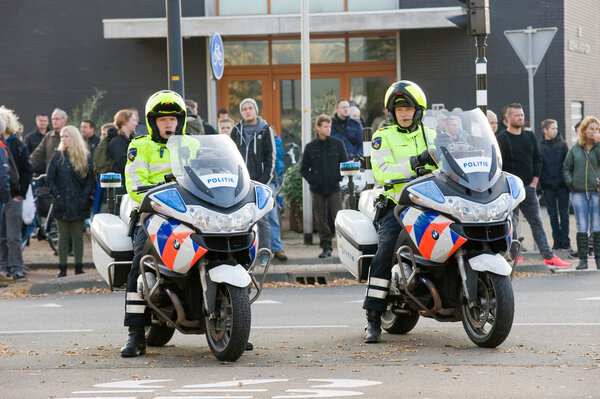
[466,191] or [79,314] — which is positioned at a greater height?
[466,191]

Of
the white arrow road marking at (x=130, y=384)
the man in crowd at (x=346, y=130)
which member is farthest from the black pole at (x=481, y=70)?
the white arrow road marking at (x=130, y=384)

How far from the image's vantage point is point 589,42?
25.3 meters

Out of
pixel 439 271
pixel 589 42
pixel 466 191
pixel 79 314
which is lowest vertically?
pixel 79 314

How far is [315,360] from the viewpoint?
7562 mm

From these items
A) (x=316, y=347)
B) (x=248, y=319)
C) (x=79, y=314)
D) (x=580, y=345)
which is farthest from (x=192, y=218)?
(x=79, y=314)

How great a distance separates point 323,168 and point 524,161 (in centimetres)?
284

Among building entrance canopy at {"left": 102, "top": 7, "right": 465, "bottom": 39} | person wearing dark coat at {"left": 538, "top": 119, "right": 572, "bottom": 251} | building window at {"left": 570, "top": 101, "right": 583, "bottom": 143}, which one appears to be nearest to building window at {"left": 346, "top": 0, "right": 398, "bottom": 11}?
building entrance canopy at {"left": 102, "top": 7, "right": 465, "bottom": 39}

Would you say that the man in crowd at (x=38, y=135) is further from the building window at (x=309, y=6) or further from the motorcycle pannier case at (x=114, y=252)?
the motorcycle pannier case at (x=114, y=252)

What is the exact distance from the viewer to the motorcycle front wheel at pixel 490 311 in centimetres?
738

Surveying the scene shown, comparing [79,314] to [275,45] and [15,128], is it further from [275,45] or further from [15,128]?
[275,45]

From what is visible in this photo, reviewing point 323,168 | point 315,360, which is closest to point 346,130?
point 323,168

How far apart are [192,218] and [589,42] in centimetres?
1984

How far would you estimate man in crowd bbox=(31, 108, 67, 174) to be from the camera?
16.8 meters

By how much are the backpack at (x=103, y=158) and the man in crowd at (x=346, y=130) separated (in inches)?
174
